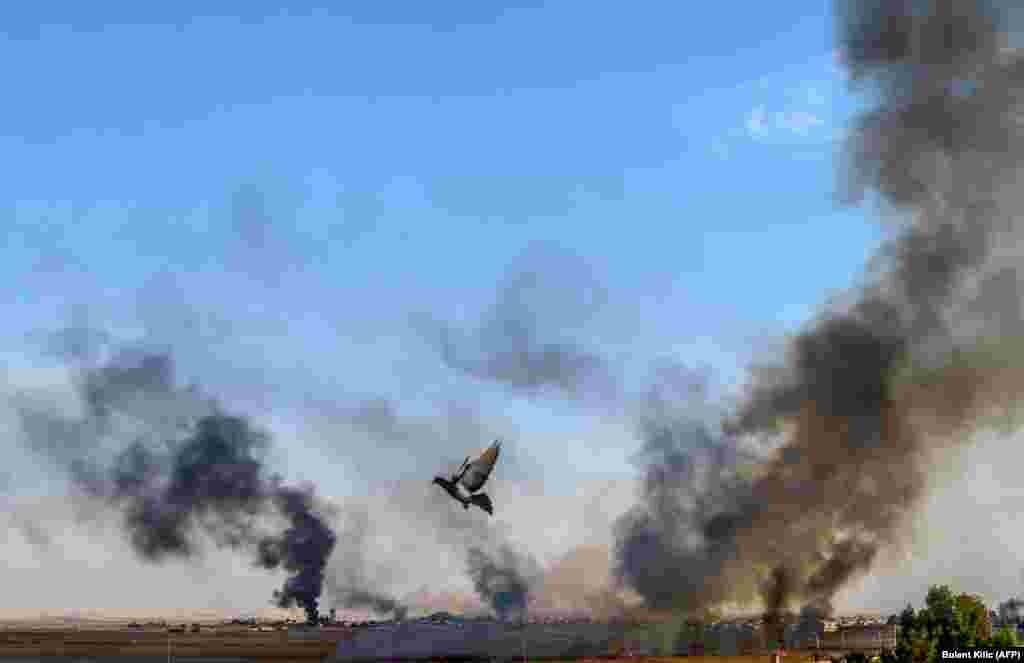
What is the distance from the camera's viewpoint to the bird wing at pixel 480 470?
111 metres

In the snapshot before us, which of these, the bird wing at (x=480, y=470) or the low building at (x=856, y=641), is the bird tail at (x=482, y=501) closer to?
the bird wing at (x=480, y=470)

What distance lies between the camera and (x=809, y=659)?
149625 millimetres

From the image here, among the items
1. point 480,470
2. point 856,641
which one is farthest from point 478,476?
point 856,641

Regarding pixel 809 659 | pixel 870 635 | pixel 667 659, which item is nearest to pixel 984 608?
pixel 809 659

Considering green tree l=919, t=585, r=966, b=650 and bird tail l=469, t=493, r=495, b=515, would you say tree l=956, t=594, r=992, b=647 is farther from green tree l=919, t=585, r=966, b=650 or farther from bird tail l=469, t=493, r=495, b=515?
bird tail l=469, t=493, r=495, b=515

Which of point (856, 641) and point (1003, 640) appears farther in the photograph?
point (856, 641)

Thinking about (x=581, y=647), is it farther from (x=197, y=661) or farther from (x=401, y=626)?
(x=197, y=661)

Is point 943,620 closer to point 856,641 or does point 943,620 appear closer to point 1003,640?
point 1003,640

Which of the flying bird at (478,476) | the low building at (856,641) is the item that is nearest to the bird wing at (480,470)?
the flying bird at (478,476)

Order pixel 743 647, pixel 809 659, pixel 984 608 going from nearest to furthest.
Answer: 1. pixel 984 608
2. pixel 809 659
3. pixel 743 647

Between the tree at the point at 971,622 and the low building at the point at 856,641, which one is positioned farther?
the low building at the point at 856,641

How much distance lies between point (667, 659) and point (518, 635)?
3912 centimetres

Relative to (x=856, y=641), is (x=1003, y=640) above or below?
above

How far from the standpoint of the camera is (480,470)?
112 metres
